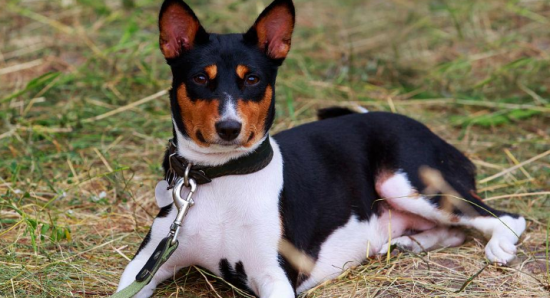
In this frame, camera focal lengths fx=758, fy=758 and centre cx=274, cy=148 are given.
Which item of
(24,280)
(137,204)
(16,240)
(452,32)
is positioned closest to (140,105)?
(137,204)

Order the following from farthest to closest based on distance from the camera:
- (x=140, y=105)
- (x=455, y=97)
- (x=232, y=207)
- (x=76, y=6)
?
1. (x=76, y=6)
2. (x=455, y=97)
3. (x=140, y=105)
4. (x=232, y=207)

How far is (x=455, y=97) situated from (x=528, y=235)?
100 inches

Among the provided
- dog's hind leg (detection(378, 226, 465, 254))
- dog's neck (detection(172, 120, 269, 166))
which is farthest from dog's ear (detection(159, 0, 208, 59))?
dog's hind leg (detection(378, 226, 465, 254))

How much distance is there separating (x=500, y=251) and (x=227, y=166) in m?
1.66

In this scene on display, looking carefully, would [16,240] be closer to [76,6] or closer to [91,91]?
[91,91]

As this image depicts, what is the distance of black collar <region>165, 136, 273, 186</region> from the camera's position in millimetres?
3664

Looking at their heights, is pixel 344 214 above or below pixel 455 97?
above

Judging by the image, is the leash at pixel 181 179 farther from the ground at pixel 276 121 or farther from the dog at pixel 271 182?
the ground at pixel 276 121

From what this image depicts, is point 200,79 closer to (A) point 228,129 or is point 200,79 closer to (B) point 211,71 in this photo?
(B) point 211,71

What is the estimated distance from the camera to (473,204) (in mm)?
4434

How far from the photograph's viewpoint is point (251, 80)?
361 centimetres

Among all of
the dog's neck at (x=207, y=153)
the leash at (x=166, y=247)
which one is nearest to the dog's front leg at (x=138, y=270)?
the leash at (x=166, y=247)

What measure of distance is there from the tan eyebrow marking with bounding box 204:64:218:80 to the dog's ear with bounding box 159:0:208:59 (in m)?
0.23

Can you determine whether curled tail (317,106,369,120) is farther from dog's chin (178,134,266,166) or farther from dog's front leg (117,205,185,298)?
dog's front leg (117,205,185,298)
